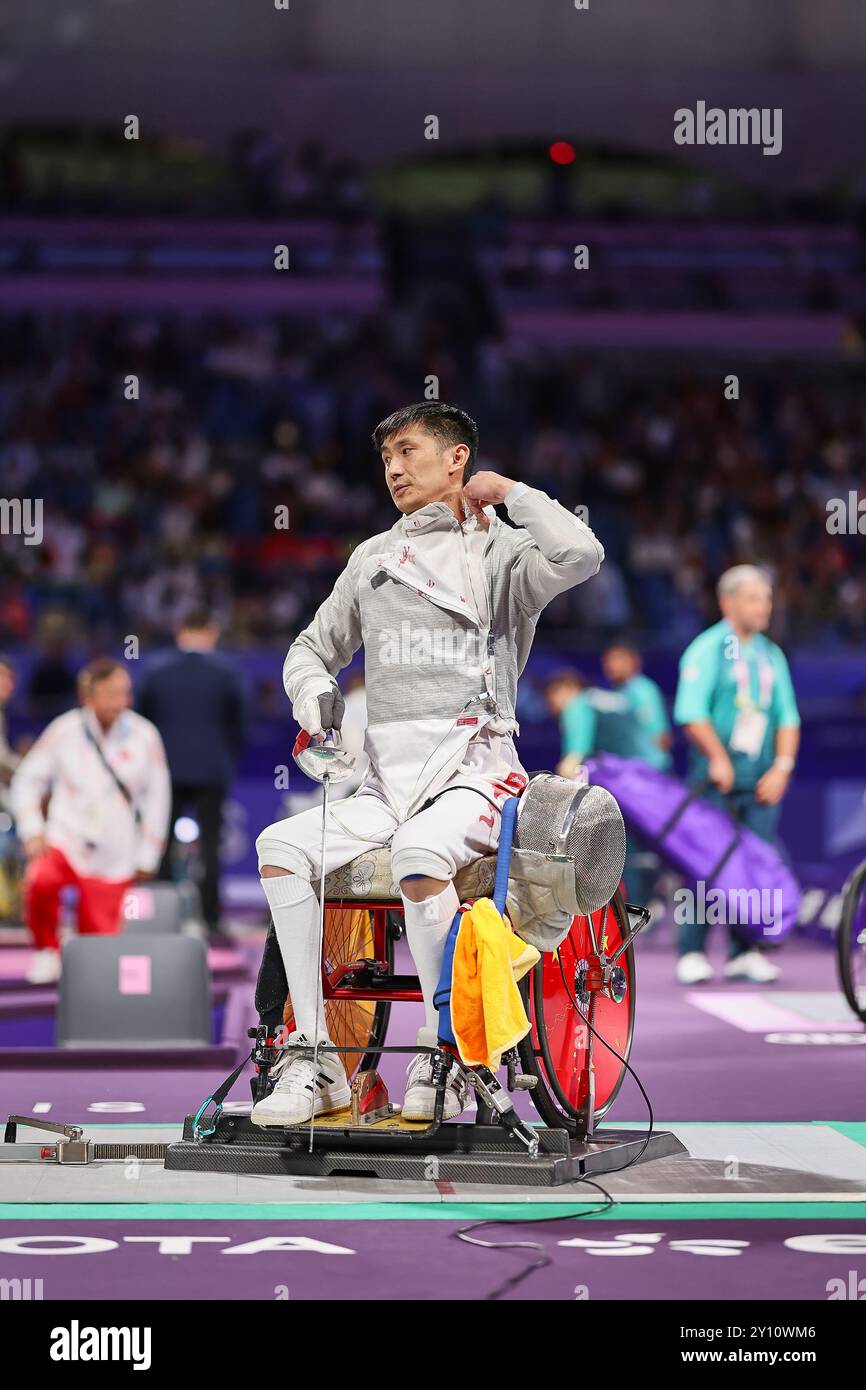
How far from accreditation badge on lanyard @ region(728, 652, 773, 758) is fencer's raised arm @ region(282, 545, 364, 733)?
4.79m

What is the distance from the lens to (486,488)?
5250mm

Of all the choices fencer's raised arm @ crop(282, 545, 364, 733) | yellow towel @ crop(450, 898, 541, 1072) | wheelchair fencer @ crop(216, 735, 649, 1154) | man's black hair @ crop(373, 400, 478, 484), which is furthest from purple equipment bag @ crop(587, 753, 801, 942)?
yellow towel @ crop(450, 898, 541, 1072)

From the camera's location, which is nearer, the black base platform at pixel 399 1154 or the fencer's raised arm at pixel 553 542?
the black base platform at pixel 399 1154

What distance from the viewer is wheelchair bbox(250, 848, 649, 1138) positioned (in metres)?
5.02

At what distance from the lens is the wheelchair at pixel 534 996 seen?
A: 5.02m

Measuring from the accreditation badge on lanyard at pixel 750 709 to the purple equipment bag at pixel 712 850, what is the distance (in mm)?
351

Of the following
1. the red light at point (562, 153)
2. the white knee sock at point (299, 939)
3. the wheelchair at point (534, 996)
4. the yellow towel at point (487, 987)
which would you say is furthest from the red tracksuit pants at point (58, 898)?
the red light at point (562, 153)

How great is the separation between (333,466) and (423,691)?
55.0ft

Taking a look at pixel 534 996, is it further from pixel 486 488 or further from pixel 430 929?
pixel 486 488

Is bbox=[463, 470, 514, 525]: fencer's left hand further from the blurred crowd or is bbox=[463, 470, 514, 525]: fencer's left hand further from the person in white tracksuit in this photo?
the blurred crowd

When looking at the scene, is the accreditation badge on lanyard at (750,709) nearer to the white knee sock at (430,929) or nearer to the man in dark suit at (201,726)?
the man in dark suit at (201,726)

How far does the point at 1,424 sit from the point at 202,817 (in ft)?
35.7

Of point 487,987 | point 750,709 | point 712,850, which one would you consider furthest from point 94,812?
point 487,987

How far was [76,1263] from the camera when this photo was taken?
3965 millimetres
